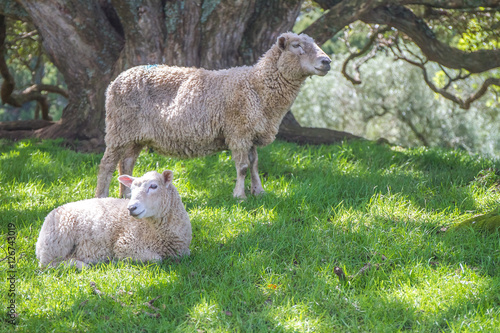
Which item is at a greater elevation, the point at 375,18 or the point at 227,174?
the point at 375,18

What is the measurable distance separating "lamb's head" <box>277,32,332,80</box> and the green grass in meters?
1.23

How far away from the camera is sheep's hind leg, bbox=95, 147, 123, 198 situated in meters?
5.79

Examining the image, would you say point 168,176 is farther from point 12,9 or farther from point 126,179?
point 12,9

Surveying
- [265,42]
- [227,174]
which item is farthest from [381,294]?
[265,42]

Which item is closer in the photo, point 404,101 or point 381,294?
point 381,294

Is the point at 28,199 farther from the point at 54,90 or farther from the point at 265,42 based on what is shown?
the point at 54,90

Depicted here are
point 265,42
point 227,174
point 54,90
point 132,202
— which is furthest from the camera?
point 54,90

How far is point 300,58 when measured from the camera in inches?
220

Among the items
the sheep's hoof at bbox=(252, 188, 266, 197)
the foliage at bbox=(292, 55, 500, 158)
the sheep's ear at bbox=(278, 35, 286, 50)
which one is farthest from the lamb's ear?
the foliage at bbox=(292, 55, 500, 158)

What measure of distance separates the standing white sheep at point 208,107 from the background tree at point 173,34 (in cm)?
173

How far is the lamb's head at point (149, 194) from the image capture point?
4.01 m

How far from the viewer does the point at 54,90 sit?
454 inches

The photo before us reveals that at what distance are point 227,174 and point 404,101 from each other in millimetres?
14691

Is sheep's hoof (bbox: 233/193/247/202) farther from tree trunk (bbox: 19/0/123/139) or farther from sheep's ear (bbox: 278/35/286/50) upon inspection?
tree trunk (bbox: 19/0/123/139)
